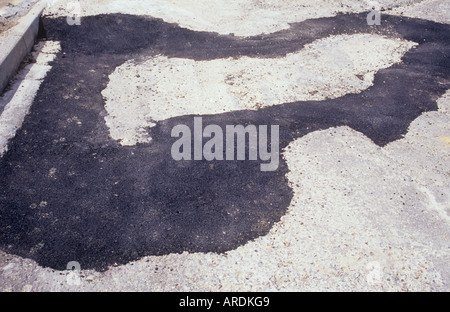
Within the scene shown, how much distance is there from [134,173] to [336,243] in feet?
7.66

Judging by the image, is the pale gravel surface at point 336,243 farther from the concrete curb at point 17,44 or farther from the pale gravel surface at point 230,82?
the concrete curb at point 17,44

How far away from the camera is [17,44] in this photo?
5832 mm

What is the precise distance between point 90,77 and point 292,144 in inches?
140

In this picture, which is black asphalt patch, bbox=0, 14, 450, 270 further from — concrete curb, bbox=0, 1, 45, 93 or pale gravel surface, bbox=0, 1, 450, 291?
concrete curb, bbox=0, 1, 45, 93

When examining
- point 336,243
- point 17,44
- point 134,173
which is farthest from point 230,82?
point 17,44

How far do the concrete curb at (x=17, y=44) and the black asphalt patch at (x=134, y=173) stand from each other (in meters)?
0.55

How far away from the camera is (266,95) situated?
5531mm

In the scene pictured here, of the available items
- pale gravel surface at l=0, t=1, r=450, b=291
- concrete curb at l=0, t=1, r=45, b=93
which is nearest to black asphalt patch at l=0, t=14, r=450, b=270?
pale gravel surface at l=0, t=1, r=450, b=291

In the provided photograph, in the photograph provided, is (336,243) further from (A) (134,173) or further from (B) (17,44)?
(B) (17,44)

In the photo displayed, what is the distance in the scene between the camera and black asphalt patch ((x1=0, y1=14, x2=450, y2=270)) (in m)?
3.34
